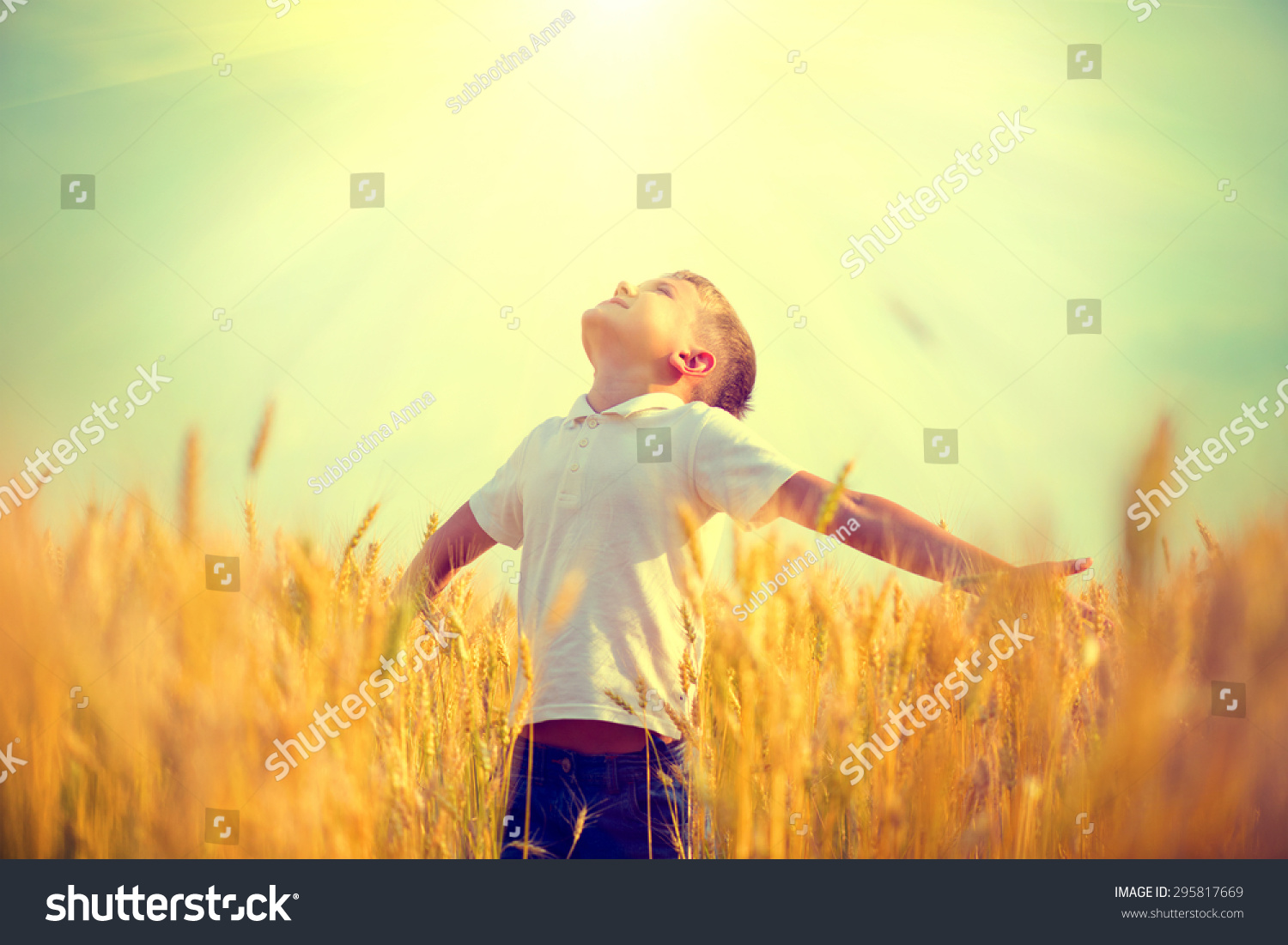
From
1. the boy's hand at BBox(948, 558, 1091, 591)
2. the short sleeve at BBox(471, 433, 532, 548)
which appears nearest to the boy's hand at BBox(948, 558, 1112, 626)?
the boy's hand at BBox(948, 558, 1091, 591)

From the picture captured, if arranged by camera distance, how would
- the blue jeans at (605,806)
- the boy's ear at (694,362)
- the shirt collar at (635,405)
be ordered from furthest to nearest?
the boy's ear at (694,362) → the shirt collar at (635,405) → the blue jeans at (605,806)

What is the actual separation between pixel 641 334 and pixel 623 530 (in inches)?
14.0

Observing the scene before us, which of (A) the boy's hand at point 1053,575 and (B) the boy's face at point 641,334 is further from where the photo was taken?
(B) the boy's face at point 641,334

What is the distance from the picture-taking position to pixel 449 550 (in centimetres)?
150

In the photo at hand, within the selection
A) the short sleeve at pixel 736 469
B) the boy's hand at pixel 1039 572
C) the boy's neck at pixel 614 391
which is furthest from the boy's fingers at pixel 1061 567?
the boy's neck at pixel 614 391

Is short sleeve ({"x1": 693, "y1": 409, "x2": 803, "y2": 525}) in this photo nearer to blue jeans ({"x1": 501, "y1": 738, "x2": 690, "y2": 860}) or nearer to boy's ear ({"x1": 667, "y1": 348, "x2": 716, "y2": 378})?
boy's ear ({"x1": 667, "y1": 348, "x2": 716, "y2": 378})

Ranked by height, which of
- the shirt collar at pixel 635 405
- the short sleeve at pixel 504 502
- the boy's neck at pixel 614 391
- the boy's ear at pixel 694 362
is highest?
the boy's ear at pixel 694 362

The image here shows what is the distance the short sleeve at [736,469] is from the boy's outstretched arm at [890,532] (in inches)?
1.0

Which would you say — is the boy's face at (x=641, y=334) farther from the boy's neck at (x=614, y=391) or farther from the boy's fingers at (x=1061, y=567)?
the boy's fingers at (x=1061, y=567)

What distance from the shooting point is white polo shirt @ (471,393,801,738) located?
1282 mm

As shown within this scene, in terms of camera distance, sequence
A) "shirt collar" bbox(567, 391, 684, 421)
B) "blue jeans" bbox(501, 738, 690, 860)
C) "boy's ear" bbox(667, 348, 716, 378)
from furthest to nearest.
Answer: "boy's ear" bbox(667, 348, 716, 378)
"shirt collar" bbox(567, 391, 684, 421)
"blue jeans" bbox(501, 738, 690, 860)

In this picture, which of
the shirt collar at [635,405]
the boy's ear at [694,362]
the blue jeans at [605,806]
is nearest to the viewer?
the blue jeans at [605,806]

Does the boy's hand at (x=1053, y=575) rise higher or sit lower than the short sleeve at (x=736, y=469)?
lower

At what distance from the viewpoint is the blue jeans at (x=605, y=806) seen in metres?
1.22
